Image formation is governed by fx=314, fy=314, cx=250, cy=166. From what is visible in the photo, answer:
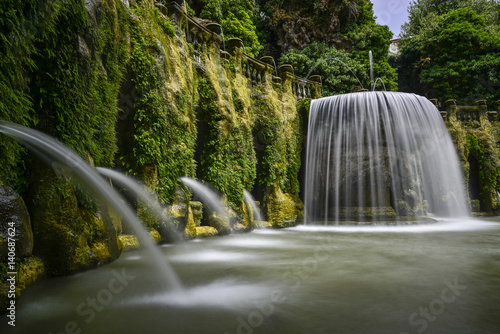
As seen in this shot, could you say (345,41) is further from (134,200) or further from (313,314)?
(313,314)

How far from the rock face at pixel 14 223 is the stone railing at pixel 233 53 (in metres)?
6.46

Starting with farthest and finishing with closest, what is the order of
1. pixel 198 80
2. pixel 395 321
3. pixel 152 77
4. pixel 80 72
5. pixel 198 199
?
1. pixel 198 80
2. pixel 198 199
3. pixel 152 77
4. pixel 80 72
5. pixel 395 321

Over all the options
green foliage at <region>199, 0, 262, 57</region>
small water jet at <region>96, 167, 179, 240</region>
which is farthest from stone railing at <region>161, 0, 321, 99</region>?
green foliage at <region>199, 0, 262, 57</region>

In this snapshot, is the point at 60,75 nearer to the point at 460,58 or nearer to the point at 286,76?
the point at 286,76

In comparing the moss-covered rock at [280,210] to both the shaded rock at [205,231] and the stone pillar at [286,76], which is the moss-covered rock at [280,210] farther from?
the stone pillar at [286,76]

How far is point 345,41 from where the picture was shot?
23.2 metres

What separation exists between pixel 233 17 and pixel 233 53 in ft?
30.2

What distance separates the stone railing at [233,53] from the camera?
864 centimetres

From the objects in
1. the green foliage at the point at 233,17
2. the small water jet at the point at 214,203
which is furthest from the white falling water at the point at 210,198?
the green foliage at the point at 233,17

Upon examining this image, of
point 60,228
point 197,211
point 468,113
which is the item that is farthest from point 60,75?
point 468,113

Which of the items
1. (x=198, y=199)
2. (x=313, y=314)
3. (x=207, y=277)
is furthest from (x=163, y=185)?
(x=313, y=314)

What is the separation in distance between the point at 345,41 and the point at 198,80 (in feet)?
58.1

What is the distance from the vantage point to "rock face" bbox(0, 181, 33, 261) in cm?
289

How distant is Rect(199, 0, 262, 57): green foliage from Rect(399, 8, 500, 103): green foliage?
16.1 meters
